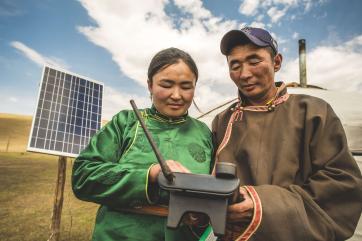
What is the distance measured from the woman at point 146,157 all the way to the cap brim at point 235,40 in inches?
10.5

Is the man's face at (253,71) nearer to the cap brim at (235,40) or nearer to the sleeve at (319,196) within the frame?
the cap brim at (235,40)

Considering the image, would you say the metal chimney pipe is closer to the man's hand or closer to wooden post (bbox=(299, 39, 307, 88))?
wooden post (bbox=(299, 39, 307, 88))

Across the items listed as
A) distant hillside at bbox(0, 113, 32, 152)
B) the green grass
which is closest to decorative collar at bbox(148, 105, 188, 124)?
the green grass

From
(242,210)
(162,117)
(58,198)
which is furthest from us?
(58,198)

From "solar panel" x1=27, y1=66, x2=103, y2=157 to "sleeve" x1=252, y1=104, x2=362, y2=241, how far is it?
4.16 m

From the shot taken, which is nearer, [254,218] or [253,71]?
[254,218]

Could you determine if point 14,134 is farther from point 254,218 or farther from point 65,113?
point 254,218

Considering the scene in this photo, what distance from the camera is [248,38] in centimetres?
198

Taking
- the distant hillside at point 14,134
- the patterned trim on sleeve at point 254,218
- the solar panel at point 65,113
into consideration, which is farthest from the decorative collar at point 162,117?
the distant hillside at point 14,134

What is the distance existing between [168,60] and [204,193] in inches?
45.0

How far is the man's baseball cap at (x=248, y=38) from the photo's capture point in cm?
198

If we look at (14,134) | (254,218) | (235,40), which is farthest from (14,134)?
(254,218)

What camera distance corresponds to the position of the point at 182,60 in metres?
2.03

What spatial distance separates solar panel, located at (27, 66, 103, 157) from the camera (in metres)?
5.01
